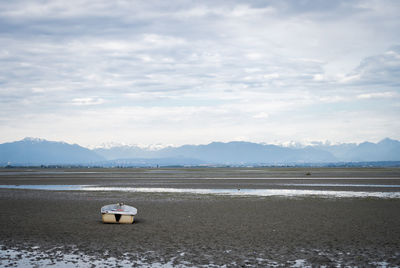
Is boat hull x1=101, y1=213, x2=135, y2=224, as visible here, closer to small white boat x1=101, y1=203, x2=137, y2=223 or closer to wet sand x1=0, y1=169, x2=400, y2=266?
small white boat x1=101, y1=203, x2=137, y2=223

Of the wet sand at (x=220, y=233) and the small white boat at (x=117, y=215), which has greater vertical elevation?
the small white boat at (x=117, y=215)

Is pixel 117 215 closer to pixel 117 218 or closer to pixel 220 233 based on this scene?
pixel 117 218

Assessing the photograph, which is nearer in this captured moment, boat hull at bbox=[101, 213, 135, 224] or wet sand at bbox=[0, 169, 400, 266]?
wet sand at bbox=[0, 169, 400, 266]

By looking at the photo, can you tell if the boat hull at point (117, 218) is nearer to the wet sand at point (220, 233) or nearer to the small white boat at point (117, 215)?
the small white boat at point (117, 215)

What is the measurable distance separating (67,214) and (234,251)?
13.6 metres

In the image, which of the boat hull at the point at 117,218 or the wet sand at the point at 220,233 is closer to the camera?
the wet sand at the point at 220,233

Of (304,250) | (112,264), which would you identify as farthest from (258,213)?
(112,264)

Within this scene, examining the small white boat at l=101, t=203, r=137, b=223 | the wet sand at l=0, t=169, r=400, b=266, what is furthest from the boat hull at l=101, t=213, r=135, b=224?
the wet sand at l=0, t=169, r=400, b=266

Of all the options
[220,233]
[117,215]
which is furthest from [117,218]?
[220,233]

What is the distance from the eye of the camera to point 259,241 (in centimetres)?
1692

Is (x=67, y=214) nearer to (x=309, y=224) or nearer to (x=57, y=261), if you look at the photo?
(x=57, y=261)

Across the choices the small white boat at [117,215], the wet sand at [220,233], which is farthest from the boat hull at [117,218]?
the wet sand at [220,233]

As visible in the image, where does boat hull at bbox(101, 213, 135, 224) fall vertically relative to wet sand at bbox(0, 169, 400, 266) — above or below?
above

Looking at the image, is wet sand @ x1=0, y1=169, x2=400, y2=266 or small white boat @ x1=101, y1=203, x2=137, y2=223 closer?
wet sand @ x1=0, y1=169, x2=400, y2=266
